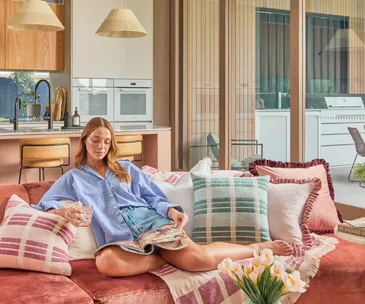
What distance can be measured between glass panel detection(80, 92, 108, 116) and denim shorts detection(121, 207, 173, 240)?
4.51 meters

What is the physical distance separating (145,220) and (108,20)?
2964 mm

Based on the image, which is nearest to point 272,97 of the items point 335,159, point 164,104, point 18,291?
point 335,159

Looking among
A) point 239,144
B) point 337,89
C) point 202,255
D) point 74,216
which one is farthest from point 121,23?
point 202,255

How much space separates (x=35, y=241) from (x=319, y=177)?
1.74 metres

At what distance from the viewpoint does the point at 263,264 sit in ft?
5.85

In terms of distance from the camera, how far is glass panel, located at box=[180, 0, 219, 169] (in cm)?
677

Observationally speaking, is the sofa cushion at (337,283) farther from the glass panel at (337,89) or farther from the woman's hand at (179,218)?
the glass panel at (337,89)

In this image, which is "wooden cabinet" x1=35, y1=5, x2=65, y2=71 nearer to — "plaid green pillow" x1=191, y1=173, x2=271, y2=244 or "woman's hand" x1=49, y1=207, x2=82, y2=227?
"plaid green pillow" x1=191, y1=173, x2=271, y2=244

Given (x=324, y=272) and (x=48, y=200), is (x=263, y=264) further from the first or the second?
(x=48, y=200)

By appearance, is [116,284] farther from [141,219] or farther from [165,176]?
[165,176]

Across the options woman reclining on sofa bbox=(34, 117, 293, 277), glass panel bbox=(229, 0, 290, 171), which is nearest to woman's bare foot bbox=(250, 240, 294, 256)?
woman reclining on sofa bbox=(34, 117, 293, 277)

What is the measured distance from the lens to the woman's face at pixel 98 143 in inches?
122

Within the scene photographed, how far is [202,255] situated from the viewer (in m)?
2.67

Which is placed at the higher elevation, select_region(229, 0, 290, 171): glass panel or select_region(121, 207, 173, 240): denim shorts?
select_region(229, 0, 290, 171): glass panel
